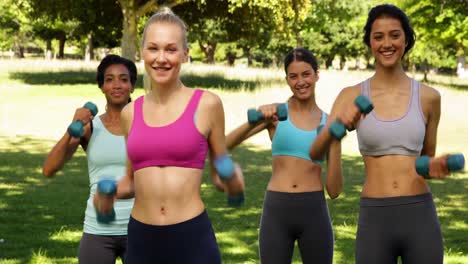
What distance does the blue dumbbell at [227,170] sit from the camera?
346 centimetres

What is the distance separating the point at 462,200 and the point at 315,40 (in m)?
72.4

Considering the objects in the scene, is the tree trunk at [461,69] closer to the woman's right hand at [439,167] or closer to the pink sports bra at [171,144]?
the woman's right hand at [439,167]

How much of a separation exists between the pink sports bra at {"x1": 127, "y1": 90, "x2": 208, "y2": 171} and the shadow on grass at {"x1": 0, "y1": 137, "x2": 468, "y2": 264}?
4.44 meters

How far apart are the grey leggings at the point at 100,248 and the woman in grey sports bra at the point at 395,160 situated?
1337 mm

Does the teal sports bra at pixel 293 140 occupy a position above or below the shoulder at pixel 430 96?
below

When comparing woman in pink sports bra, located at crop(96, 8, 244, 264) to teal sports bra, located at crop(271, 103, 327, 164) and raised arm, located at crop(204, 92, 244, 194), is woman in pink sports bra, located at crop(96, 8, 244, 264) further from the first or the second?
teal sports bra, located at crop(271, 103, 327, 164)

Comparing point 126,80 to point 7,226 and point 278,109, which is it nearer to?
point 278,109

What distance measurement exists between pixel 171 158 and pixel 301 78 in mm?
2136

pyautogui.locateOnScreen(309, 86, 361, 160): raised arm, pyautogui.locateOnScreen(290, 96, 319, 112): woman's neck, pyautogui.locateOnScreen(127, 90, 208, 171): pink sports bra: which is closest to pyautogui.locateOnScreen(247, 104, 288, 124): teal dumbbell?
pyautogui.locateOnScreen(309, 86, 361, 160): raised arm

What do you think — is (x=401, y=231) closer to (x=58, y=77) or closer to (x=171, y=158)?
(x=171, y=158)

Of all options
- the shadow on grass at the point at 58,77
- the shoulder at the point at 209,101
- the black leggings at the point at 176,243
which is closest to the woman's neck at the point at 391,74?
the shoulder at the point at 209,101

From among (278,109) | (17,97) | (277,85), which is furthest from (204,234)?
(277,85)

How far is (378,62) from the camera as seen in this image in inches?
175

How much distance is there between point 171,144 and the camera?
3568mm
